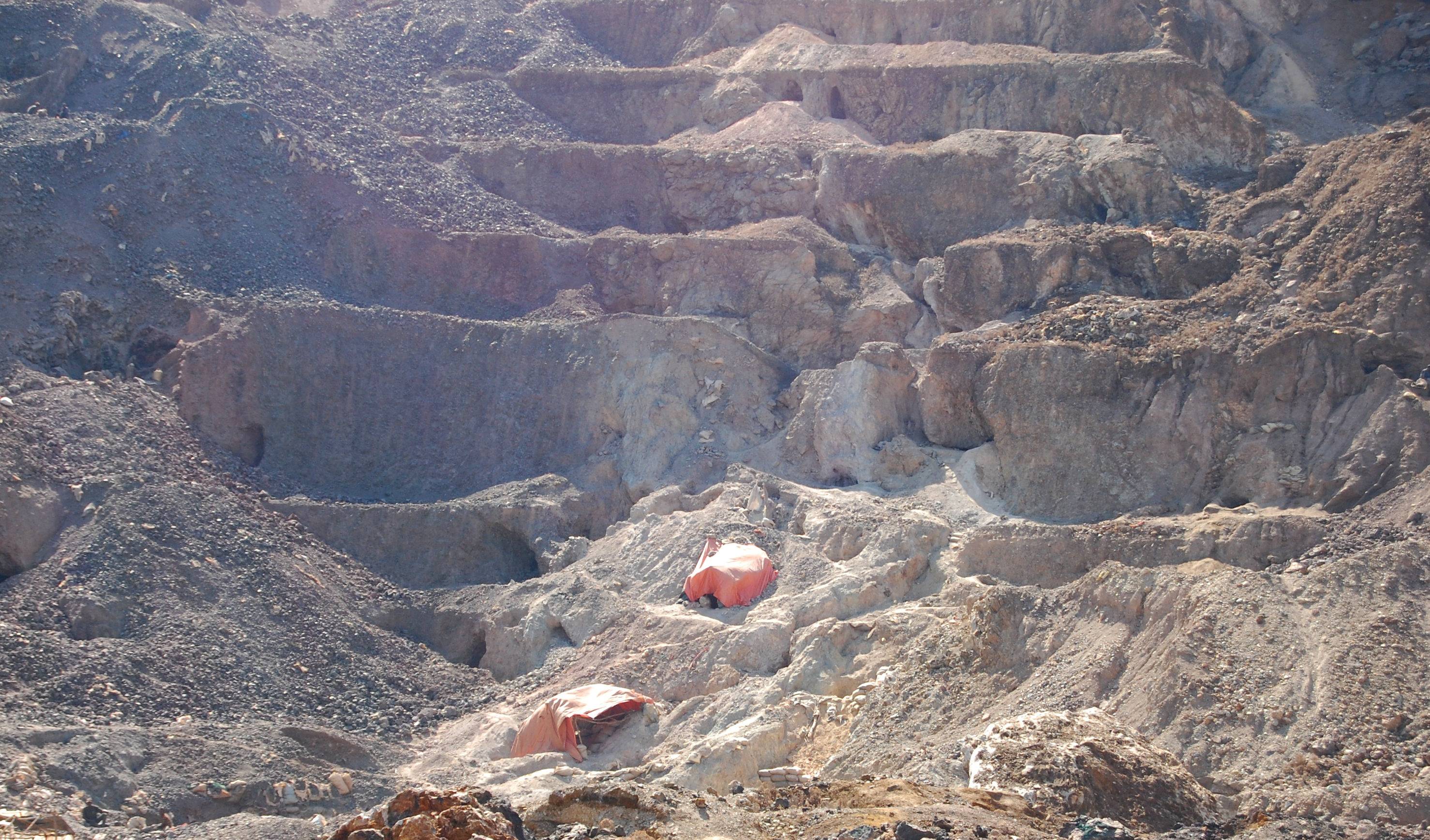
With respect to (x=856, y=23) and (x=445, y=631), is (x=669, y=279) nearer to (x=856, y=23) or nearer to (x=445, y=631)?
(x=445, y=631)

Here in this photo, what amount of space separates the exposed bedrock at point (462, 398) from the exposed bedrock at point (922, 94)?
8.80 meters

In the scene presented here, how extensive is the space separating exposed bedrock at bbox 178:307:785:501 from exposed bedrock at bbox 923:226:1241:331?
3.95m

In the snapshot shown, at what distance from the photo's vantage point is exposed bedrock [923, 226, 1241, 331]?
2689cm

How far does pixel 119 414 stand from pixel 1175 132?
21.4 metres

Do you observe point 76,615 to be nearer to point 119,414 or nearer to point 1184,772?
point 119,414

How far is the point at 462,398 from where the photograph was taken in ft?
95.8

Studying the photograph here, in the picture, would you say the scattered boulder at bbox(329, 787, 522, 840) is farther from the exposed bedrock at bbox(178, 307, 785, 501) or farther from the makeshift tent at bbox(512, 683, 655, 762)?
the exposed bedrock at bbox(178, 307, 785, 501)

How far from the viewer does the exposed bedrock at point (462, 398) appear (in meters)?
27.7

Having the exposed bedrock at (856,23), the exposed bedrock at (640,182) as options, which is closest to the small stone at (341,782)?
the exposed bedrock at (640,182)

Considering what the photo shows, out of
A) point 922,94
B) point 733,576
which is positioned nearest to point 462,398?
point 733,576

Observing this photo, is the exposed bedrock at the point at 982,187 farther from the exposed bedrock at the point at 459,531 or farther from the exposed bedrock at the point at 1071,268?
the exposed bedrock at the point at 459,531

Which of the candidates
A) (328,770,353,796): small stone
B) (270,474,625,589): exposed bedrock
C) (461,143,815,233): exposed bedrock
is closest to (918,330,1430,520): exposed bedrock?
(270,474,625,589): exposed bedrock

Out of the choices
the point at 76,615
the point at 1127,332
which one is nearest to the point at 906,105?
the point at 1127,332

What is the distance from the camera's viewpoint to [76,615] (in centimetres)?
2145
